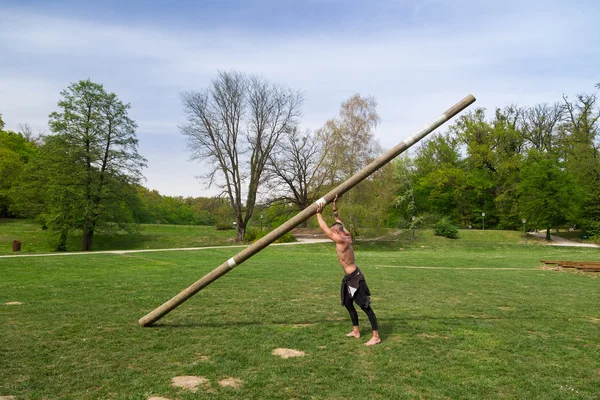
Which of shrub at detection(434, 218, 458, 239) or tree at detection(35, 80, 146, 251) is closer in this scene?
tree at detection(35, 80, 146, 251)

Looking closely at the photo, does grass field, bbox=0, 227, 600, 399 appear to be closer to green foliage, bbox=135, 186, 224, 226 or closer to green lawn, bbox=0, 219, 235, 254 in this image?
green lawn, bbox=0, 219, 235, 254

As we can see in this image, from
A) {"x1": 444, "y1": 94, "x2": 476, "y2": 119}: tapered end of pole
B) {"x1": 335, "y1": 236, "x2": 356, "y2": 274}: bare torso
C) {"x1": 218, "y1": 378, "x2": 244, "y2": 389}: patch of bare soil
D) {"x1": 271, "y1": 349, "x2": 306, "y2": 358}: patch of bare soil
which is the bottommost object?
{"x1": 218, "y1": 378, "x2": 244, "y2": 389}: patch of bare soil

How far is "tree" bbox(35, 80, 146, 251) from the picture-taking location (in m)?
38.7

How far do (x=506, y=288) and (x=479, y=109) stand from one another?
205 ft

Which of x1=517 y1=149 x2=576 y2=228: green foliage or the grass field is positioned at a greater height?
x1=517 y1=149 x2=576 y2=228: green foliage

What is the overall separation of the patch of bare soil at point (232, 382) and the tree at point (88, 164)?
37.2 meters

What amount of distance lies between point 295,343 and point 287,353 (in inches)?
22.4

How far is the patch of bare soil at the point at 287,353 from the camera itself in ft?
21.7

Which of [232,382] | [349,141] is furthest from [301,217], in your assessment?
[349,141]

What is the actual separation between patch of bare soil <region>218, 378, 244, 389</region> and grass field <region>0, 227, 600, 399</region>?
82mm

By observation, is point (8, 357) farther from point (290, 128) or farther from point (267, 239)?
point (290, 128)

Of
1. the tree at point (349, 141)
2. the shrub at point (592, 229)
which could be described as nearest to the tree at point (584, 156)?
the shrub at point (592, 229)

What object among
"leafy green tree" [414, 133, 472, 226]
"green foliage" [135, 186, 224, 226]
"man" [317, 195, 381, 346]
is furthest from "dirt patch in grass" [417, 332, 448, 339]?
"green foliage" [135, 186, 224, 226]

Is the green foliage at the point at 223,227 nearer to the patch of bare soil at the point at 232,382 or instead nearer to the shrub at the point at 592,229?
the shrub at the point at 592,229
